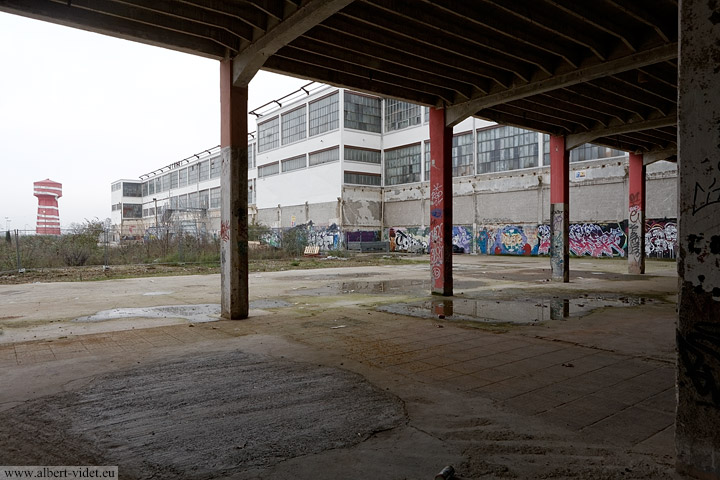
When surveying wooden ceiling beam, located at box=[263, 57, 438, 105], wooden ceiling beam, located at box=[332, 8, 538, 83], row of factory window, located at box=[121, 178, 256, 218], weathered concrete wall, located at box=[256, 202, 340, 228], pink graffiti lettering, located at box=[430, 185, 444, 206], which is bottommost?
pink graffiti lettering, located at box=[430, 185, 444, 206]

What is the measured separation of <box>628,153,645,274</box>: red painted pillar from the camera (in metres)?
18.1

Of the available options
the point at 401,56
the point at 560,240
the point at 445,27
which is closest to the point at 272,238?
the point at 560,240

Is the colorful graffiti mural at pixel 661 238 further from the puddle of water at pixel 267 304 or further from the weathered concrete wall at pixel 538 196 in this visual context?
the puddle of water at pixel 267 304

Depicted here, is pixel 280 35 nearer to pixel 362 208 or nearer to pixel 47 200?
pixel 362 208

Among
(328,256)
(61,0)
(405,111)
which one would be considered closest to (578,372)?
(61,0)

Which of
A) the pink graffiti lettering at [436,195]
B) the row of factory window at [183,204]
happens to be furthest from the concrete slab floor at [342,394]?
the row of factory window at [183,204]

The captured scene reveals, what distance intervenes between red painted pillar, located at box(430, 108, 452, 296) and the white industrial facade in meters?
19.2

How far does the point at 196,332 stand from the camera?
7.48 m

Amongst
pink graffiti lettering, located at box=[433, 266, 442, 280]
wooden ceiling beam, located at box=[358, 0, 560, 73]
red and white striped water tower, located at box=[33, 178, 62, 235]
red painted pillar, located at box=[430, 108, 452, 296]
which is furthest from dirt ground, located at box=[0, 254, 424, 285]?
red and white striped water tower, located at box=[33, 178, 62, 235]

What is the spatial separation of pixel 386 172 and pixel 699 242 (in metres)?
39.7

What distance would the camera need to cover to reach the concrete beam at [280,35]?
6617 millimetres

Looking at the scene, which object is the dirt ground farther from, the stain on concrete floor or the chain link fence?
the stain on concrete floor

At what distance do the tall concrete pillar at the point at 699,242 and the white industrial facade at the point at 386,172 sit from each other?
2636 cm

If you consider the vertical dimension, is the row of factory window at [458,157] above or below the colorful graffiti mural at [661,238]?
above
